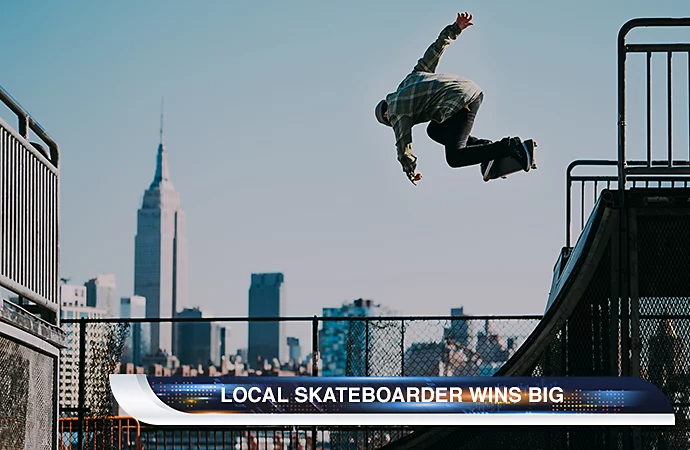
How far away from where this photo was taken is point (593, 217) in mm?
12711

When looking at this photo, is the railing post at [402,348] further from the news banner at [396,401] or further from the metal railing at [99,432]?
the metal railing at [99,432]

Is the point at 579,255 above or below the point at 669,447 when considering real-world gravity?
above

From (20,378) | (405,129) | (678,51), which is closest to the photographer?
(20,378)

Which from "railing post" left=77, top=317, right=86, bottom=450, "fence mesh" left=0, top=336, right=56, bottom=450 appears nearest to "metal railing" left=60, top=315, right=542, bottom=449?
"railing post" left=77, top=317, right=86, bottom=450

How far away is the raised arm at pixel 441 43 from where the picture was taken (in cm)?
1362

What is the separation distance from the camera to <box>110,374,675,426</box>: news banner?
41.7ft

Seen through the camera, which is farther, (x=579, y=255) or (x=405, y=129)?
(x=405, y=129)

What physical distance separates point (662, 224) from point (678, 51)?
5.26ft

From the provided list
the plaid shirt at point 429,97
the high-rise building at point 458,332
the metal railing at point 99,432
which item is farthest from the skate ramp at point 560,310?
the metal railing at point 99,432

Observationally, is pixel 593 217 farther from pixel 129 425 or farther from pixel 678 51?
pixel 129 425

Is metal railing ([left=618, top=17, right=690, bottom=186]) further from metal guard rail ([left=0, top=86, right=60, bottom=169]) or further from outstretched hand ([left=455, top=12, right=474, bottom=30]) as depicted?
metal guard rail ([left=0, top=86, right=60, bottom=169])

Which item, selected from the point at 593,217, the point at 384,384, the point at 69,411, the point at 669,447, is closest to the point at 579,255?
the point at 593,217

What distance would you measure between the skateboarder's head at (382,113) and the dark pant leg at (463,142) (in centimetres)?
52

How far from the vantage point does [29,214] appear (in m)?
12.0
